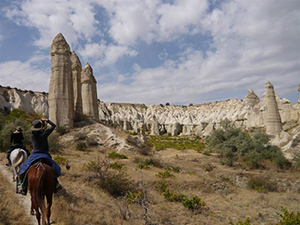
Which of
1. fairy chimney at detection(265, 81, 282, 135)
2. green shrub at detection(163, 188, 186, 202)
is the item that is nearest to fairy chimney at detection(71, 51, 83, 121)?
green shrub at detection(163, 188, 186, 202)

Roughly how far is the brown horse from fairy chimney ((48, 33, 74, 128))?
15190mm

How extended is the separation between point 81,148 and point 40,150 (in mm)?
13084

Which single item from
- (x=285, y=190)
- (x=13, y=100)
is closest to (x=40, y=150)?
(x=285, y=190)

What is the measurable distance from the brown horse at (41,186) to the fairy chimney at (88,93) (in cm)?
2029

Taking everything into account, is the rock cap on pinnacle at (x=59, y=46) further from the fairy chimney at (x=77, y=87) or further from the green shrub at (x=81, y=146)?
the green shrub at (x=81, y=146)

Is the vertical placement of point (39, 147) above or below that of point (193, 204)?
above

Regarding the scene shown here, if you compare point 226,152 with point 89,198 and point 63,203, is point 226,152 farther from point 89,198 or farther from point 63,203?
point 63,203

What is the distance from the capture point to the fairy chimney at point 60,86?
18.2 m

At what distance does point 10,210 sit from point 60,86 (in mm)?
15535

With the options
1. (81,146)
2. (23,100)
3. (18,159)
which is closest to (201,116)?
(23,100)

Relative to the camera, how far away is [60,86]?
18.6m

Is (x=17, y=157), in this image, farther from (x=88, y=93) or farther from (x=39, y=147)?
(x=88, y=93)

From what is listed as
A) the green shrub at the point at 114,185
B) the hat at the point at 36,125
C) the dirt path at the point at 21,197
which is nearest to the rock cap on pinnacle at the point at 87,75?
the dirt path at the point at 21,197

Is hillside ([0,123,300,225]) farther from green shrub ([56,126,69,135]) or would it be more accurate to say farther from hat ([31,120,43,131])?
green shrub ([56,126,69,135])
